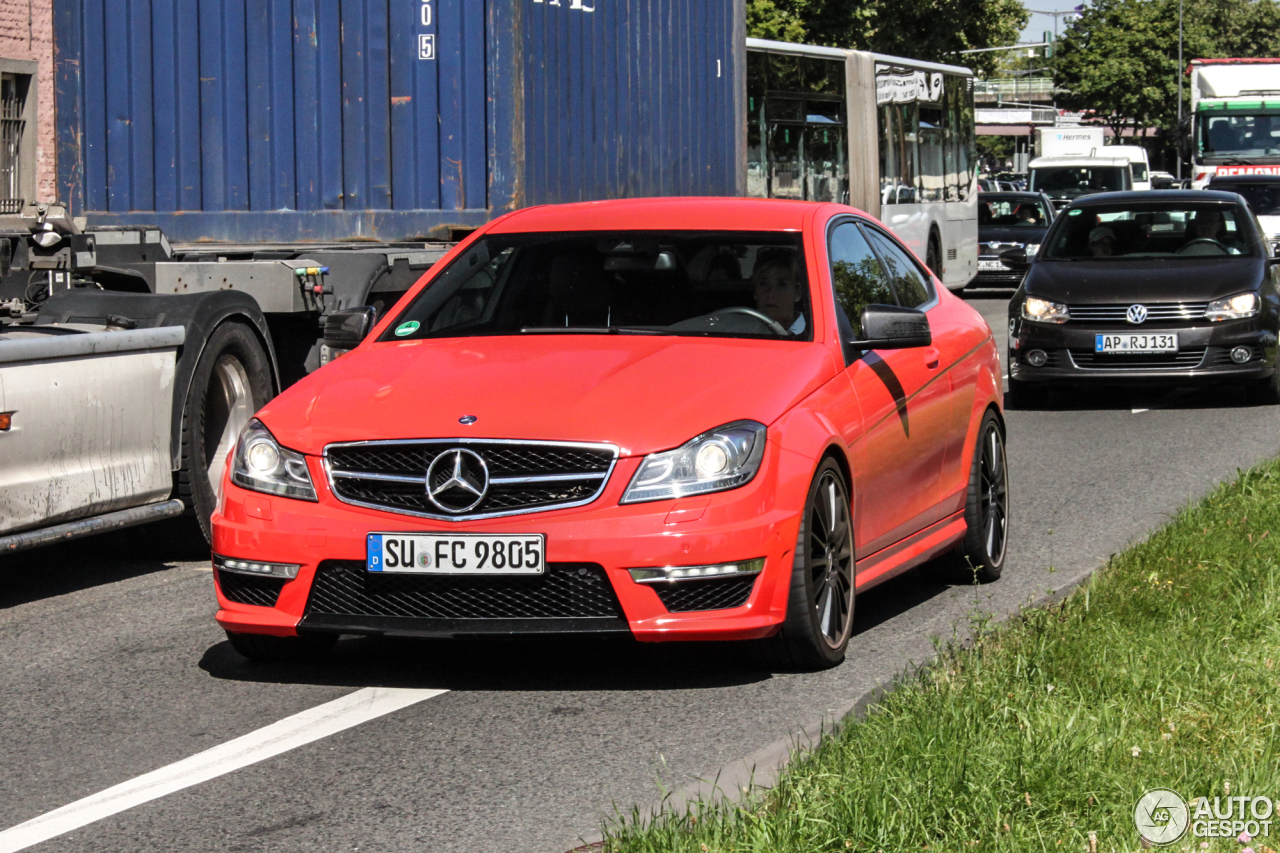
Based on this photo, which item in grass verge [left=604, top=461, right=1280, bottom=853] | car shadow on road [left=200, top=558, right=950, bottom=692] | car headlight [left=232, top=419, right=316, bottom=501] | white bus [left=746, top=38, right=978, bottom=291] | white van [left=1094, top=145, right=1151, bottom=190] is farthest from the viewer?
white van [left=1094, top=145, right=1151, bottom=190]

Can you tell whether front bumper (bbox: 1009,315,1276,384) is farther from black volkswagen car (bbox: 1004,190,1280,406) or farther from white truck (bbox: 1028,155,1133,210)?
white truck (bbox: 1028,155,1133,210)

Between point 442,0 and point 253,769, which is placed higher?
point 442,0

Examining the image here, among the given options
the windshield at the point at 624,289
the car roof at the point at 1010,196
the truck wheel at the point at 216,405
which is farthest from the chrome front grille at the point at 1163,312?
the car roof at the point at 1010,196

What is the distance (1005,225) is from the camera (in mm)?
33125

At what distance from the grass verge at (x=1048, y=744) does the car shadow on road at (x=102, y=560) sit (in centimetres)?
385

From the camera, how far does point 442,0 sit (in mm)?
11938

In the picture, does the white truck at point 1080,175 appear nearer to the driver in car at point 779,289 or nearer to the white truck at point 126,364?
the white truck at point 126,364

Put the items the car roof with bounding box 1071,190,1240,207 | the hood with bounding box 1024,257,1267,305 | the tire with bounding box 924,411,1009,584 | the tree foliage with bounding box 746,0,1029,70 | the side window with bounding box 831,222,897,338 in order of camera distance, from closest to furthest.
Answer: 1. the side window with bounding box 831,222,897,338
2. the tire with bounding box 924,411,1009,584
3. the hood with bounding box 1024,257,1267,305
4. the car roof with bounding box 1071,190,1240,207
5. the tree foliage with bounding box 746,0,1029,70

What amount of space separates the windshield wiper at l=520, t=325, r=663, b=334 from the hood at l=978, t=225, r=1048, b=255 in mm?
26041

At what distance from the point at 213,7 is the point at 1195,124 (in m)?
30.1

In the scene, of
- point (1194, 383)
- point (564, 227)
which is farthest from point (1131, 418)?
point (564, 227)

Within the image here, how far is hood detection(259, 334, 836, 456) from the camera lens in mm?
5621

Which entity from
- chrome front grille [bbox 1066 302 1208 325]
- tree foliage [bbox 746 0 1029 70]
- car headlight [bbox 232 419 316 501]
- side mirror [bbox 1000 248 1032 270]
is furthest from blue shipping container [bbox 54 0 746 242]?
tree foliage [bbox 746 0 1029 70]

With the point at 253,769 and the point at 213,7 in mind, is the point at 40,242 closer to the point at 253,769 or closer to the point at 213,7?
the point at 213,7
